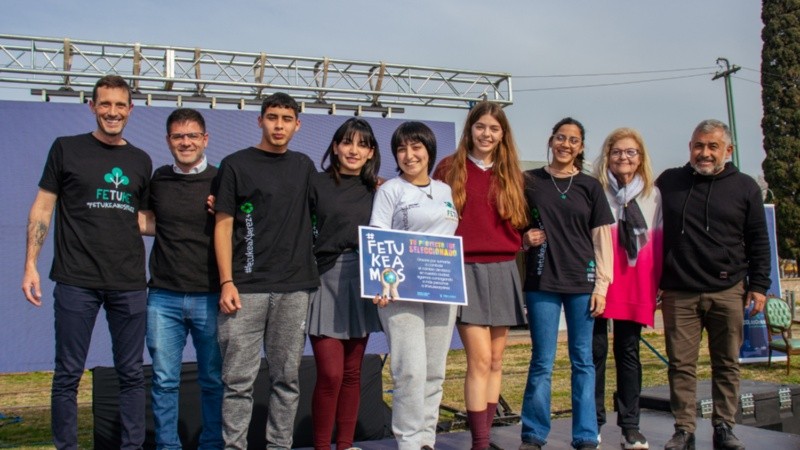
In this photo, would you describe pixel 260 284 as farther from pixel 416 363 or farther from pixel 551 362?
pixel 551 362

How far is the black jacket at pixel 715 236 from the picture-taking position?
11.7 ft

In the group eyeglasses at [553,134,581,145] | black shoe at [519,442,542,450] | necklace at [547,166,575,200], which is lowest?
black shoe at [519,442,542,450]

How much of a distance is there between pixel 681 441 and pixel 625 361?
45 cm

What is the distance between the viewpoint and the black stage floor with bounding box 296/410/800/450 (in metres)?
3.58

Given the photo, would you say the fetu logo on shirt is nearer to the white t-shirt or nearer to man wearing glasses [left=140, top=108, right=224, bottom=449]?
man wearing glasses [left=140, top=108, right=224, bottom=449]

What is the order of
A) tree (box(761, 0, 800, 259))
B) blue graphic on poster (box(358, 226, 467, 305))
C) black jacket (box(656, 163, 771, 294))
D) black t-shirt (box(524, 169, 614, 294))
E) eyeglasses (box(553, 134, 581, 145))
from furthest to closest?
tree (box(761, 0, 800, 259)) → black jacket (box(656, 163, 771, 294)) → eyeglasses (box(553, 134, 581, 145)) → black t-shirt (box(524, 169, 614, 294)) → blue graphic on poster (box(358, 226, 467, 305))

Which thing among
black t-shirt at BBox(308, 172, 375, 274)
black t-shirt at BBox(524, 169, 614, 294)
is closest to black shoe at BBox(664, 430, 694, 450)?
black t-shirt at BBox(524, 169, 614, 294)

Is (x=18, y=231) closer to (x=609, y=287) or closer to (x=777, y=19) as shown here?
(x=609, y=287)

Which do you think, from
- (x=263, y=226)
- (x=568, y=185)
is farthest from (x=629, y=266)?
(x=263, y=226)

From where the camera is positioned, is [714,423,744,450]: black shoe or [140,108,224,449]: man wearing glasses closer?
[140,108,224,449]: man wearing glasses

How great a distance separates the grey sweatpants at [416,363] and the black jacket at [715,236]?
1276 millimetres

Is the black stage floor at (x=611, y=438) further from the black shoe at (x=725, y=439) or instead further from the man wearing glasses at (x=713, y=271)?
the man wearing glasses at (x=713, y=271)

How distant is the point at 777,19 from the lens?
2047cm

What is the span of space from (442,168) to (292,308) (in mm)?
Result: 950
